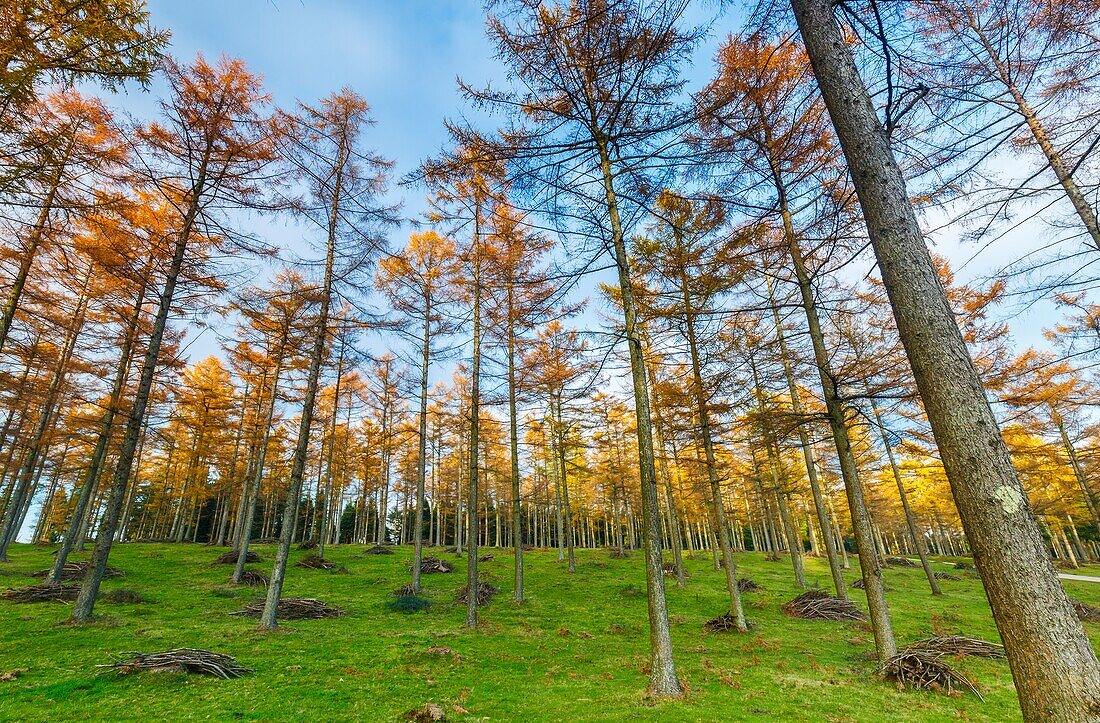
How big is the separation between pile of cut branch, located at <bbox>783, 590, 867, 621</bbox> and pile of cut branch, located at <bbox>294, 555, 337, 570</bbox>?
55.2 feet

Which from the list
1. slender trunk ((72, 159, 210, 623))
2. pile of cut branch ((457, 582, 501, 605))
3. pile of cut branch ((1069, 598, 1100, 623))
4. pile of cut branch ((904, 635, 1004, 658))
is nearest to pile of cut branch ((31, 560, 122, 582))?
slender trunk ((72, 159, 210, 623))

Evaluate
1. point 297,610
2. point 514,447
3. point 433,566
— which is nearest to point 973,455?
point 514,447

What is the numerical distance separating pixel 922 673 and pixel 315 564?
19.2 m

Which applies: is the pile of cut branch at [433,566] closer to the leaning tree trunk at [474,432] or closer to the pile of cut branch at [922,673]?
the leaning tree trunk at [474,432]

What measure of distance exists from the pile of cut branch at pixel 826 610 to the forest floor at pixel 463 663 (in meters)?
0.61

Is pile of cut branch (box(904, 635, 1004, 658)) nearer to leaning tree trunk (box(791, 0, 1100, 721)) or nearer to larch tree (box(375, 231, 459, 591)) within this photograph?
leaning tree trunk (box(791, 0, 1100, 721))

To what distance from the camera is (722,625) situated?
9.97 metres

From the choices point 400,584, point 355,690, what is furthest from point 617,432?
point 355,690

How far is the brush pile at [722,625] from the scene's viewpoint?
9.85 meters

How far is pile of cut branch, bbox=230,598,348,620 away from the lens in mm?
9859

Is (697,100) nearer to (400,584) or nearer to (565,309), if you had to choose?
(565,309)

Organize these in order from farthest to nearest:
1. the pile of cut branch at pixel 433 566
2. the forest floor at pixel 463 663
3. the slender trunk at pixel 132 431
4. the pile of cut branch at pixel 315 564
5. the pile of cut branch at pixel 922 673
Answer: the pile of cut branch at pixel 433 566 < the pile of cut branch at pixel 315 564 < the slender trunk at pixel 132 431 < the pile of cut branch at pixel 922 673 < the forest floor at pixel 463 663

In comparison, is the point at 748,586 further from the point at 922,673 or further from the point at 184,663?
the point at 184,663

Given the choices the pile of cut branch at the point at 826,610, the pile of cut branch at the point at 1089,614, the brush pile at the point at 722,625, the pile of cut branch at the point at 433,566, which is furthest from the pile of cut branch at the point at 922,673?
the pile of cut branch at the point at 433,566
